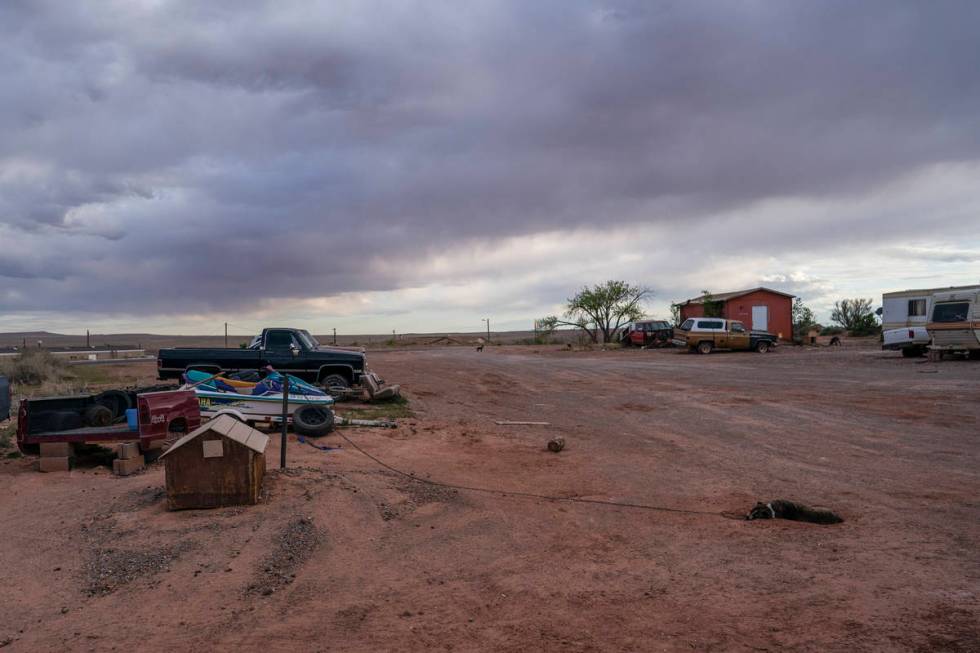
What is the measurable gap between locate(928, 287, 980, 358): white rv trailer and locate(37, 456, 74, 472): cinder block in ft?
92.6

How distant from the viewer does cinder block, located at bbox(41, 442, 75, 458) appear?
942cm

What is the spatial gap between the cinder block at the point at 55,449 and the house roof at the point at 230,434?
299cm

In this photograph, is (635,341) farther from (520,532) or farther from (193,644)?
(193,644)

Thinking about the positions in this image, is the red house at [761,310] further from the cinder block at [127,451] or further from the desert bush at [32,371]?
the cinder block at [127,451]

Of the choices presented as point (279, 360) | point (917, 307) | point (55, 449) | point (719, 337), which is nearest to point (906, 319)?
point (917, 307)

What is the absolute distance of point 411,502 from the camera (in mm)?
7992

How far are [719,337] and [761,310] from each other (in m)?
11.6

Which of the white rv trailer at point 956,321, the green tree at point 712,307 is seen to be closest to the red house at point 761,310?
the green tree at point 712,307

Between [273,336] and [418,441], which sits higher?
[273,336]

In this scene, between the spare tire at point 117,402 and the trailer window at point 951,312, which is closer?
the spare tire at point 117,402

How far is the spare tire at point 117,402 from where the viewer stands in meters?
11.4

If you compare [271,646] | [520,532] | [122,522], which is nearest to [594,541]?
[520,532]

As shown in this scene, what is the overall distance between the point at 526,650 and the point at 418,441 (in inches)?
318

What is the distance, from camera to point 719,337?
124ft
